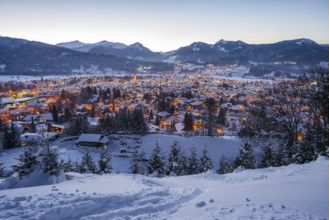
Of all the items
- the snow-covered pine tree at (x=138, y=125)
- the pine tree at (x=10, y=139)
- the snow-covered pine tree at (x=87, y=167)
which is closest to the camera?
the snow-covered pine tree at (x=87, y=167)

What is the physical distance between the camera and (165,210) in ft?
24.0

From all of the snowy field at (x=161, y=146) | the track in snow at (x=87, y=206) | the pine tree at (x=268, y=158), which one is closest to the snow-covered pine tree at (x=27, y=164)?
the track in snow at (x=87, y=206)

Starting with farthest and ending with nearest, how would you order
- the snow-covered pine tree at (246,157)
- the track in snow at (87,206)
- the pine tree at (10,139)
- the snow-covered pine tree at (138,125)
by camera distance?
1. the snow-covered pine tree at (138,125)
2. the pine tree at (10,139)
3. the snow-covered pine tree at (246,157)
4. the track in snow at (87,206)

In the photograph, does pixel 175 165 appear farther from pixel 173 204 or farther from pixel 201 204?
pixel 201 204

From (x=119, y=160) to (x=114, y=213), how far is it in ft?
107

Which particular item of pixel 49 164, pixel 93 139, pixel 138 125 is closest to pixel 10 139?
pixel 93 139

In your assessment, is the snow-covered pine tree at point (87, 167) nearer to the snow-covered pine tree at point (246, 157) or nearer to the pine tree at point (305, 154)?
the snow-covered pine tree at point (246, 157)

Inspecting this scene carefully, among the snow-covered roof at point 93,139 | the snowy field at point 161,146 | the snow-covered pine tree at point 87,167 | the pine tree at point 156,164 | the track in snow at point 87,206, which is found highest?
the track in snow at point 87,206

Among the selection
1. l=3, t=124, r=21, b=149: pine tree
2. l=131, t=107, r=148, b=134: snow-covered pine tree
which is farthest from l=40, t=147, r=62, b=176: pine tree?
l=3, t=124, r=21, b=149: pine tree

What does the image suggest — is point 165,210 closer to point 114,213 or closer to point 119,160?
point 114,213

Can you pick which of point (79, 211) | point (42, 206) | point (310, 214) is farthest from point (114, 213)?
point (310, 214)

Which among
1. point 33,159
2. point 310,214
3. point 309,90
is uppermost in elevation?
point 309,90

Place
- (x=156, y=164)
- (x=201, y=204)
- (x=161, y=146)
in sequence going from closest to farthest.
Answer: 1. (x=201, y=204)
2. (x=156, y=164)
3. (x=161, y=146)

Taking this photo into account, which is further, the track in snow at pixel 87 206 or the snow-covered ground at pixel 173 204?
the track in snow at pixel 87 206
